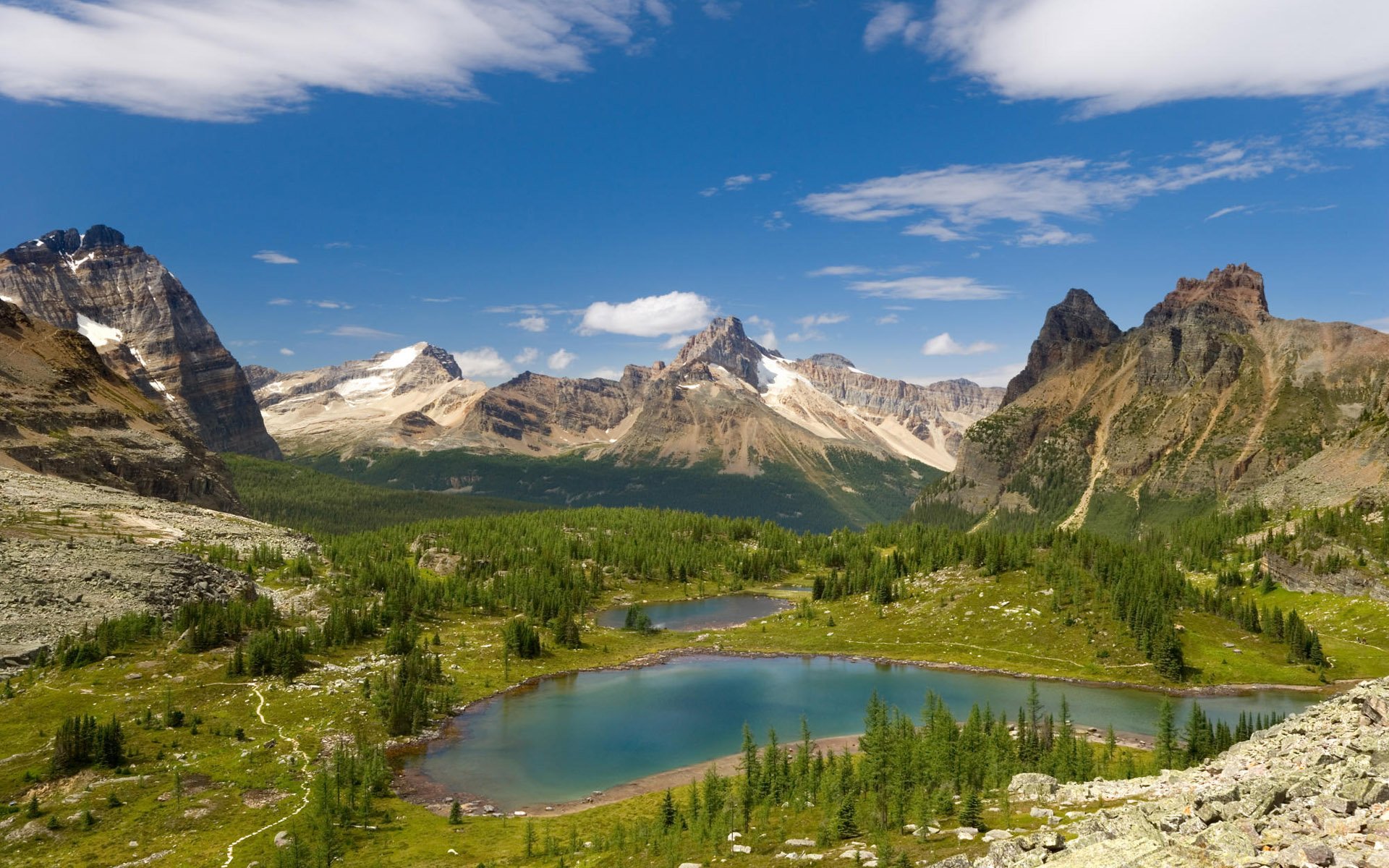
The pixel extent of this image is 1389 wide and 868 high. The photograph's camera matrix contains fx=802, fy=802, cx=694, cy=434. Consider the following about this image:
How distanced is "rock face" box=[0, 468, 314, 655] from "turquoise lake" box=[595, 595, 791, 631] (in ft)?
226

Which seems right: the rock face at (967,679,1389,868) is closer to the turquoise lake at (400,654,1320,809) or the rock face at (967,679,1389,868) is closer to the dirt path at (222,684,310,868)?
the dirt path at (222,684,310,868)

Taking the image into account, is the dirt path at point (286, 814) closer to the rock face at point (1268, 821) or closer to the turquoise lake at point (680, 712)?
the turquoise lake at point (680, 712)

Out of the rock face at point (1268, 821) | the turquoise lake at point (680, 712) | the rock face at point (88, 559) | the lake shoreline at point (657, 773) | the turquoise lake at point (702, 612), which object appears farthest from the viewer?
the turquoise lake at point (702, 612)

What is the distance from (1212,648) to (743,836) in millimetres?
101424

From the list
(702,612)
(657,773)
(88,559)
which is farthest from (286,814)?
(702,612)

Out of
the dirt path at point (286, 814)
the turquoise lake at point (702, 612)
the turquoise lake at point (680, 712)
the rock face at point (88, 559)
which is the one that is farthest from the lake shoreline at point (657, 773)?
the rock face at point (88, 559)

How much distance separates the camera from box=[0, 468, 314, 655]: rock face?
99750 mm

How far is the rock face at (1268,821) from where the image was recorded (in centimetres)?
2400

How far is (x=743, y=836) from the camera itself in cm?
5394

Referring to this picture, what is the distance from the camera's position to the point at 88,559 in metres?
113

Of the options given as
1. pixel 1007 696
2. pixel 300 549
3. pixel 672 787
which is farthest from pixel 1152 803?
pixel 300 549

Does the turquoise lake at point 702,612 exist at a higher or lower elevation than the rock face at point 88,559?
lower

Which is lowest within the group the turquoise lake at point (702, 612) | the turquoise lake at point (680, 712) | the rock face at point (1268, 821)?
the turquoise lake at point (680, 712)

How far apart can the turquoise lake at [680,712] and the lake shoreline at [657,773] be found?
1054 millimetres
